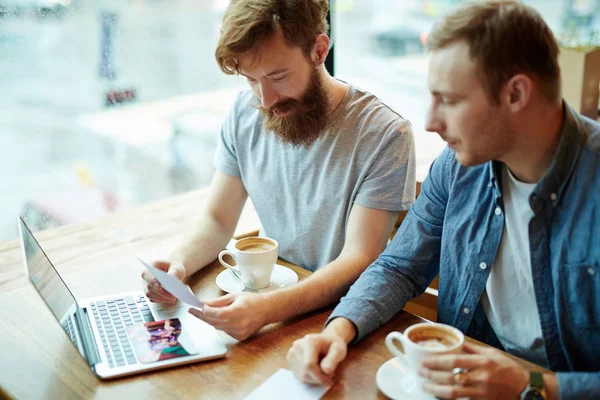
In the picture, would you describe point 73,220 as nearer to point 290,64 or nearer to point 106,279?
point 106,279

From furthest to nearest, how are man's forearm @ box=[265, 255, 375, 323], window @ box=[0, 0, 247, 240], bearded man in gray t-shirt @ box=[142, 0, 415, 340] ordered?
window @ box=[0, 0, 247, 240], bearded man in gray t-shirt @ box=[142, 0, 415, 340], man's forearm @ box=[265, 255, 375, 323]

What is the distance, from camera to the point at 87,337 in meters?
1.28

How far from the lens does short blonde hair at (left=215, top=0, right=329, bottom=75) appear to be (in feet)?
5.08

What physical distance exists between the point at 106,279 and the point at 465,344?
2.94 feet

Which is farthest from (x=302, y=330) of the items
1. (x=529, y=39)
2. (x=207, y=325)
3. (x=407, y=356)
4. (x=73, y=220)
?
(x=73, y=220)

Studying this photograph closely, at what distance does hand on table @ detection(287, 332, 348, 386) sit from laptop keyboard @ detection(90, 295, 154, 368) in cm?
31

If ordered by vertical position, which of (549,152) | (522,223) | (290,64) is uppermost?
(290,64)

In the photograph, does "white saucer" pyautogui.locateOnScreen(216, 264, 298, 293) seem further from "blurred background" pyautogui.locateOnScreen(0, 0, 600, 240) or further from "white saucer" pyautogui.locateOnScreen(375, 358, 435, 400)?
"blurred background" pyautogui.locateOnScreen(0, 0, 600, 240)

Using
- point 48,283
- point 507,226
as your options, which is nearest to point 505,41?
point 507,226

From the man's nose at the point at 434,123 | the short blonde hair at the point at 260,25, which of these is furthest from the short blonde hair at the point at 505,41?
the short blonde hair at the point at 260,25

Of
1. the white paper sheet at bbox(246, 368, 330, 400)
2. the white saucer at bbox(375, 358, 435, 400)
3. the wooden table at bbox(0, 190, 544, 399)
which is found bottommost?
the wooden table at bbox(0, 190, 544, 399)

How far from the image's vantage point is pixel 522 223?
130cm

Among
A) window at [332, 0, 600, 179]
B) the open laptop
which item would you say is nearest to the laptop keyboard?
the open laptop

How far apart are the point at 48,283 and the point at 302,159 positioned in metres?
0.75
